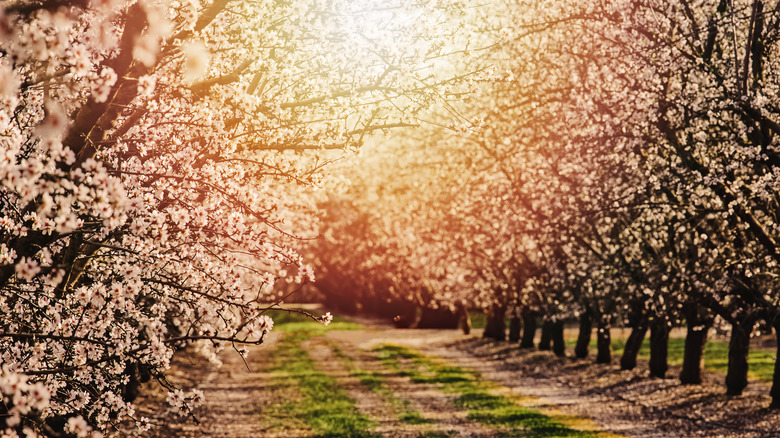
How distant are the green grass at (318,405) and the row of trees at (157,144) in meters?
9.34

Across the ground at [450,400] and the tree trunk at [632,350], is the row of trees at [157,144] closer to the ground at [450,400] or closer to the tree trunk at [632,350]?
the ground at [450,400]

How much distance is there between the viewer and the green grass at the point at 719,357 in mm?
34000

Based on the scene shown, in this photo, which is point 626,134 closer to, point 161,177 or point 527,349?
point 161,177

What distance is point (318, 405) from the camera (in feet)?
82.6

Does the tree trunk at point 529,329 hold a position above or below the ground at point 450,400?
above

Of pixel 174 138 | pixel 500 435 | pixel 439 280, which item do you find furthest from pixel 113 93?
pixel 439 280

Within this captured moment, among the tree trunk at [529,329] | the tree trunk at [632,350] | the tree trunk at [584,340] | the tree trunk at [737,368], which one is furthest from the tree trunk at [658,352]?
the tree trunk at [529,329]

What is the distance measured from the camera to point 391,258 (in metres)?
59.8

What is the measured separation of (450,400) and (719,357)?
72.2ft

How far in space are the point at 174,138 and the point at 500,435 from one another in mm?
13108

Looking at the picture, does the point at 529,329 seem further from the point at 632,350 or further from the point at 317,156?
the point at 317,156

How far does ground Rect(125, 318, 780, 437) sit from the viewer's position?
803 inches

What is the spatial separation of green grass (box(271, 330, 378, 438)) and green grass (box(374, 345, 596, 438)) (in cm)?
356

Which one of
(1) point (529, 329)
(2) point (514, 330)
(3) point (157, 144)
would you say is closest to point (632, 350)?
(1) point (529, 329)
